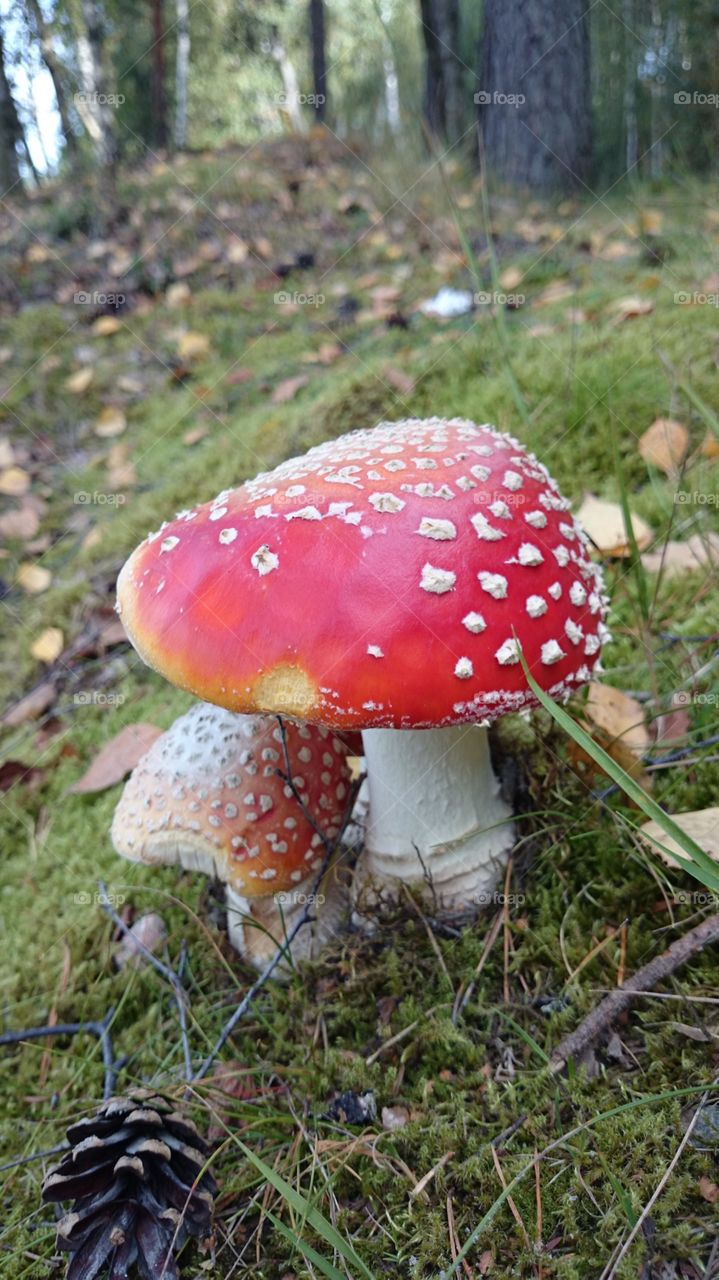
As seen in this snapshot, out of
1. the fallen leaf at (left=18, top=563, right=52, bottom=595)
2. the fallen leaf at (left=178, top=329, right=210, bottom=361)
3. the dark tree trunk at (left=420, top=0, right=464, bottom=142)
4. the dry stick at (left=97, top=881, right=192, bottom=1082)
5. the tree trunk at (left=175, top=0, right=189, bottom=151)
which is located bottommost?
the dry stick at (left=97, top=881, right=192, bottom=1082)

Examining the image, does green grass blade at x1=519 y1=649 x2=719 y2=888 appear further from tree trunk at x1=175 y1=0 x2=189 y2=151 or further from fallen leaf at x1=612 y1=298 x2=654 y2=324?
tree trunk at x1=175 y1=0 x2=189 y2=151

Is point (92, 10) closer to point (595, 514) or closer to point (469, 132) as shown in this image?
point (469, 132)

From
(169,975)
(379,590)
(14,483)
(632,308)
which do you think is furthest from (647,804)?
(14,483)

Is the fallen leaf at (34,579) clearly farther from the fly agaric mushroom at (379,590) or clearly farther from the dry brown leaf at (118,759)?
the fly agaric mushroom at (379,590)

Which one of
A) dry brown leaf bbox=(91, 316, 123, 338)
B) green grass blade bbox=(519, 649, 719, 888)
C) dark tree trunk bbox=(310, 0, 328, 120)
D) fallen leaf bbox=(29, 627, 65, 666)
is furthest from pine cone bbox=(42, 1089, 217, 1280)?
dark tree trunk bbox=(310, 0, 328, 120)

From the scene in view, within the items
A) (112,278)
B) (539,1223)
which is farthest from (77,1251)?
(112,278)

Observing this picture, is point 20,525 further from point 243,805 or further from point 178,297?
point 243,805

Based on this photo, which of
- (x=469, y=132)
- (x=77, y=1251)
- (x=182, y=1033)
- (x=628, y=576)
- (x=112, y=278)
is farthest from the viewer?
(x=469, y=132)
